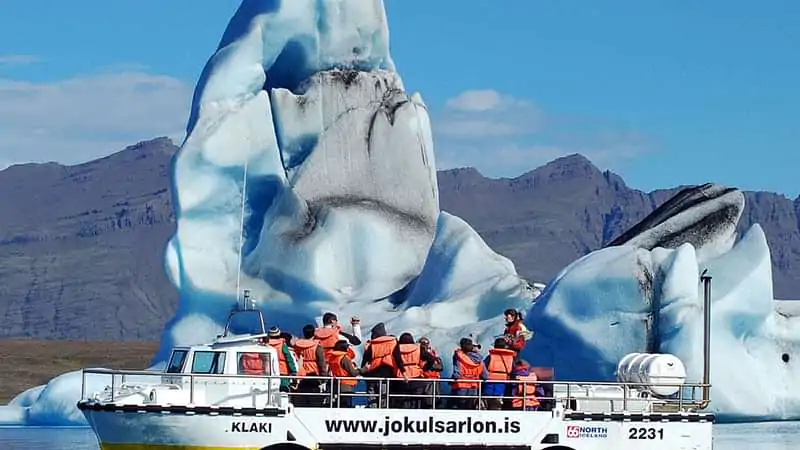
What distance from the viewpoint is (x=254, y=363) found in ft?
62.8

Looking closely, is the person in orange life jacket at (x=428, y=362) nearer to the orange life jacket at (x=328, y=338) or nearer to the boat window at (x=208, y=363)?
the orange life jacket at (x=328, y=338)

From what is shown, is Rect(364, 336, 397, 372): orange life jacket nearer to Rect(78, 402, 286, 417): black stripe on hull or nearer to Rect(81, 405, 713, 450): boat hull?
Rect(81, 405, 713, 450): boat hull

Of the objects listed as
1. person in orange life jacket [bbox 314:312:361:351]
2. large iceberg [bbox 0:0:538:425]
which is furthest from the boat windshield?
large iceberg [bbox 0:0:538:425]

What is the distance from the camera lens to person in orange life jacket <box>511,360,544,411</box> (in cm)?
1962

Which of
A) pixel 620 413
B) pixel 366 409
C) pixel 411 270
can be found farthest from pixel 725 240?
pixel 366 409

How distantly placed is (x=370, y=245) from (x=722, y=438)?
330 inches

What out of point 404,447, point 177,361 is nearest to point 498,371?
point 404,447

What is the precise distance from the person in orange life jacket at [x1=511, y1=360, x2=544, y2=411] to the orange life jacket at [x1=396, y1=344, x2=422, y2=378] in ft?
4.13

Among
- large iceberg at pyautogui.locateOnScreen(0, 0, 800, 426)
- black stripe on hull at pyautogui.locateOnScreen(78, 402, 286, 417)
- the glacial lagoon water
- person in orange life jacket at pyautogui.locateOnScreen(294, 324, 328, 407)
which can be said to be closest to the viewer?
black stripe on hull at pyautogui.locateOnScreen(78, 402, 286, 417)

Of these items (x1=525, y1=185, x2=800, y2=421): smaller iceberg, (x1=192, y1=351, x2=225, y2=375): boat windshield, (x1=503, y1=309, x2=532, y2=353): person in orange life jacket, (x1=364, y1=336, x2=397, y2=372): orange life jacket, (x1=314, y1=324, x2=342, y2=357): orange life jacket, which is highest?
(x1=525, y1=185, x2=800, y2=421): smaller iceberg

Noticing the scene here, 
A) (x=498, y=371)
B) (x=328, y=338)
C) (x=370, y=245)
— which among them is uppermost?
(x=370, y=245)

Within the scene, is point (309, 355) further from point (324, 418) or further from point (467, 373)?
point (467, 373)

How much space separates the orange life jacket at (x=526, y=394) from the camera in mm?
19594

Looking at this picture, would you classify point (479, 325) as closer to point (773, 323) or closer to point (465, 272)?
point (465, 272)
